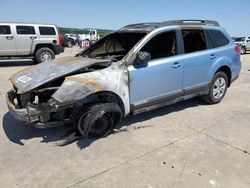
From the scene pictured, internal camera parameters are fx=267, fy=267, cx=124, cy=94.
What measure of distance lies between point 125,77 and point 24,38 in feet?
30.4

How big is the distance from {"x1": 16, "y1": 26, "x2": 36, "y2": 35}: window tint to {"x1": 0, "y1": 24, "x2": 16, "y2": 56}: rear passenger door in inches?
12.4

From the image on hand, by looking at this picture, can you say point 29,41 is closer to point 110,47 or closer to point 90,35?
point 110,47

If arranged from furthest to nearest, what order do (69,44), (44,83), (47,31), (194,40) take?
(69,44) < (47,31) < (194,40) < (44,83)

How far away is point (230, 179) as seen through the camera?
10.6 ft

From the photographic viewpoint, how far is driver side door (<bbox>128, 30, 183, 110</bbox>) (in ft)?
14.6

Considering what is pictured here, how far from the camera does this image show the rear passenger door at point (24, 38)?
39.2 ft

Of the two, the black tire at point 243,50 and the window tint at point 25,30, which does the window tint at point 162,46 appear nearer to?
the window tint at point 25,30

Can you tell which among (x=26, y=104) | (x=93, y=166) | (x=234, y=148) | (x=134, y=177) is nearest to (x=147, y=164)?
(x=134, y=177)

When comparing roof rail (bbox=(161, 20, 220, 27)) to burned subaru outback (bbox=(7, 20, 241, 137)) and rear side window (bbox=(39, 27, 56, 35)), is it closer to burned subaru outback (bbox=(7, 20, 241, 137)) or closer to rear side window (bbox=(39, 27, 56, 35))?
burned subaru outback (bbox=(7, 20, 241, 137))

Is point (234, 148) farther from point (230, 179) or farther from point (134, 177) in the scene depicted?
point (134, 177)

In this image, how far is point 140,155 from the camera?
3783mm

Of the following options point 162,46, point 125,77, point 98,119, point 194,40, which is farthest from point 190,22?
point 98,119

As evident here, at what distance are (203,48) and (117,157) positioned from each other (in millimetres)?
3106

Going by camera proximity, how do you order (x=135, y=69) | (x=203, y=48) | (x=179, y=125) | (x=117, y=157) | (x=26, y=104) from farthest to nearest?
(x=203, y=48)
(x=179, y=125)
(x=135, y=69)
(x=26, y=104)
(x=117, y=157)
